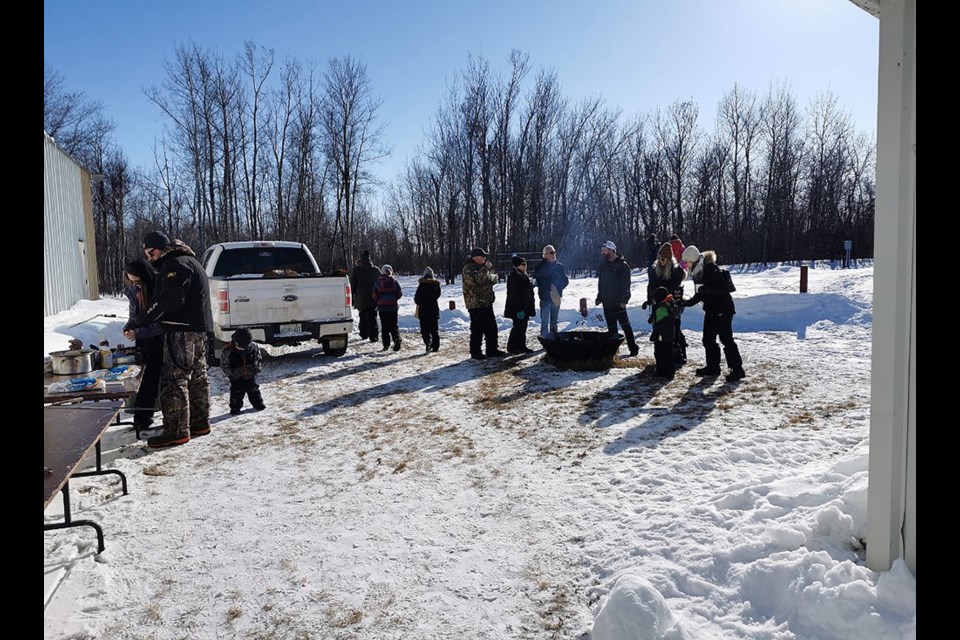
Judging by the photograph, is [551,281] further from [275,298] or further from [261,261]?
[261,261]

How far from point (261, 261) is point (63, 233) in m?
10.5

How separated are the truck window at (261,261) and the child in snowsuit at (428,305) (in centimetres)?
208

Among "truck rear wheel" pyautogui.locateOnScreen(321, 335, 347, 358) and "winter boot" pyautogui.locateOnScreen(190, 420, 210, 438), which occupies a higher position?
"truck rear wheel" pyautogui.locateOnScreen(321, 335, 347, 358)

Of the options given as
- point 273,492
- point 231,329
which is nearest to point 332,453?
point 273,492

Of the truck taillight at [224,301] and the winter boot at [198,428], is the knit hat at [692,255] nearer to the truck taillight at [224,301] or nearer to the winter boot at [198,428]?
the winter boot at [198,428]

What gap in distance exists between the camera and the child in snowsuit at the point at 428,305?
36.2 feet

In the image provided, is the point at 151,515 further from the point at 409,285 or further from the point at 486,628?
the point at 409,285

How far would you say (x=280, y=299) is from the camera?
9797 mm

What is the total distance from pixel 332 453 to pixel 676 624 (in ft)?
12.7

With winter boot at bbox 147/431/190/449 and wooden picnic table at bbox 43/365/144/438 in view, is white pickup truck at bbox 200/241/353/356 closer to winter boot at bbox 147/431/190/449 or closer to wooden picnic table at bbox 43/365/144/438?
winter boot at bbox 147/431/190/449

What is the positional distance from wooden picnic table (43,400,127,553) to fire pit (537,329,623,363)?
6.27 metres

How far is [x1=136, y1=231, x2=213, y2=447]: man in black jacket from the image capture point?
19.0 feet

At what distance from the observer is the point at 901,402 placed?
274 cm

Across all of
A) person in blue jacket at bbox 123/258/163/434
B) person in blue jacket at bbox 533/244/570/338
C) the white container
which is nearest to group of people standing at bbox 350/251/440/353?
person in blue jacket at bbox 533/244/570/338
